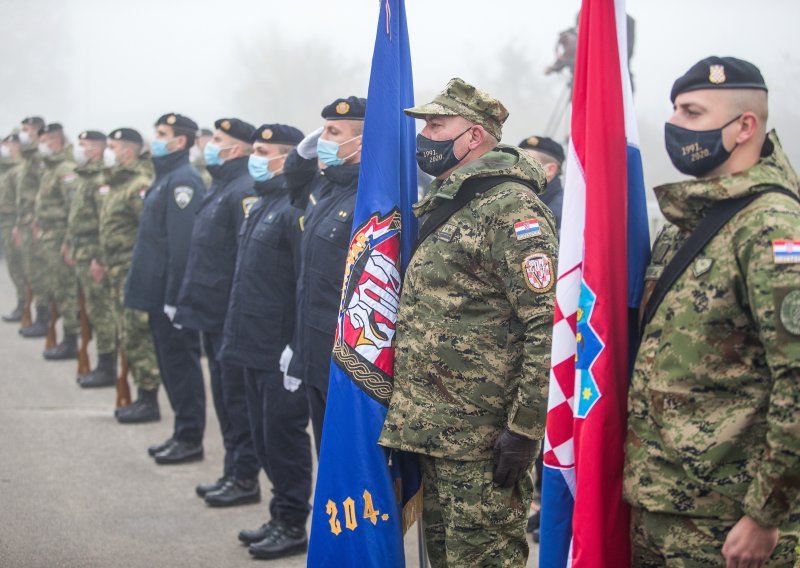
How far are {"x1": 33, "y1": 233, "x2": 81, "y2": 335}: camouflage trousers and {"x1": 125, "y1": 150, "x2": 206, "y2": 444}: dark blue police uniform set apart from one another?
3719mm

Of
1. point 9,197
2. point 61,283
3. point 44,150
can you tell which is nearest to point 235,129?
point 61,283

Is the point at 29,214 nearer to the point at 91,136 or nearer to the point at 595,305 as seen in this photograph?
the point at 91,136

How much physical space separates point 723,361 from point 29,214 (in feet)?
37.0

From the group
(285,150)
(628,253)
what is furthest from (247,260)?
(628,253)

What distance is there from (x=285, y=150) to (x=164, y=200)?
1.82 m

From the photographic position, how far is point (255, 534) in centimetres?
540

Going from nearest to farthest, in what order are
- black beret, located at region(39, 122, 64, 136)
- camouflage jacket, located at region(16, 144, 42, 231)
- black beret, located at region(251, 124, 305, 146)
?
black beret, located at region(251, 124, 305, 146) → black beret, located at region(39, 122, 64, 136) → camouflage jacket, located at region(16, 144, 42, 231)

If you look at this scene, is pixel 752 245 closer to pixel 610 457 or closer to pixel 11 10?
pixel 610 457

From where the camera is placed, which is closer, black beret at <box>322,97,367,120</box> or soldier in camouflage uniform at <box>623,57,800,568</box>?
soldier in camouflage uniform at <box>623,57,800,568</box>

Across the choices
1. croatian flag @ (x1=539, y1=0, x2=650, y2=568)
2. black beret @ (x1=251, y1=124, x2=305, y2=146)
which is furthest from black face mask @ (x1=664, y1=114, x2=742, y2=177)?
black beret @ (x1=251, y1=124, x2=305, y2=146)

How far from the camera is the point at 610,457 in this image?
274 cm

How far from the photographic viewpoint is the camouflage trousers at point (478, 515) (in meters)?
3.38

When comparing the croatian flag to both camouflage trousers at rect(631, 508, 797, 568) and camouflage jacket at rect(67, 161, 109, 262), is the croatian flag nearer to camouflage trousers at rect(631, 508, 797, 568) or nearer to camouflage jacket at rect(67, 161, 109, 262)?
camouflage trousers at rect(631, 508, 797, 568)

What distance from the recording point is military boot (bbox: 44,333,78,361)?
426 inches
